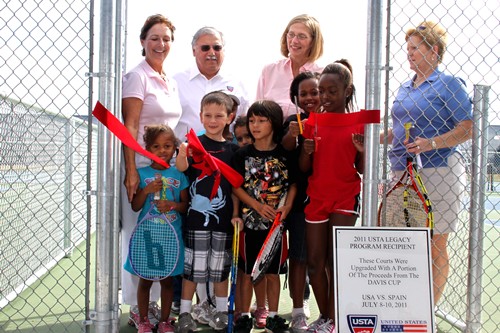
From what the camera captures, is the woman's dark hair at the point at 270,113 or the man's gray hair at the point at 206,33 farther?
the man's gray hair at the point at 206,33

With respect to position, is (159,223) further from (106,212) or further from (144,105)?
(144,105)

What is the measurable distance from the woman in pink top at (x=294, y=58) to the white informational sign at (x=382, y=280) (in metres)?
1.63

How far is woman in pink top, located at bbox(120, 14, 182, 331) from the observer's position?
11.8 ft

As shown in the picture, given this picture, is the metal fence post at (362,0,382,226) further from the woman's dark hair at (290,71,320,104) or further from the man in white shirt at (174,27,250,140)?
the man in white shirt at (174,27,250,140)

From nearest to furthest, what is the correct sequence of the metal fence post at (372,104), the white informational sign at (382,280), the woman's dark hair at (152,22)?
the white informational sign at (382,280) < the metal fence post at (372,104) < the woman's dark hair at (152,22)

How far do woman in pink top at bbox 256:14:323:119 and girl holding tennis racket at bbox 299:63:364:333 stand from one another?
0.66 meters

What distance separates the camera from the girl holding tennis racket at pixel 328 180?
3344mm

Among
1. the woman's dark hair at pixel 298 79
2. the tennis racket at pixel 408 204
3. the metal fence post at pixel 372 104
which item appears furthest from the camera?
the woman's dark hair at pixel 298 79

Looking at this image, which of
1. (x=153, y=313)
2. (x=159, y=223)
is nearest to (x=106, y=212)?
(x=159, y=223)

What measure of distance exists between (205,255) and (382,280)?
1.37 m

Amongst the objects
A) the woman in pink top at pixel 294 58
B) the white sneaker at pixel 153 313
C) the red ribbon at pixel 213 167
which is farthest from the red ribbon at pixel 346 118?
the white sneaker at pixel 153 313

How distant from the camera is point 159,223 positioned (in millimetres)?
3531

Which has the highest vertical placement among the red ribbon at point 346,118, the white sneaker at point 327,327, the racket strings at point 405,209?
the red ribbon at point 346,118

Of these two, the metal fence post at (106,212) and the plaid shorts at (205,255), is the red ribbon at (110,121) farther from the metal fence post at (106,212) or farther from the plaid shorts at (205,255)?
the plaid shorts at (205,255)
